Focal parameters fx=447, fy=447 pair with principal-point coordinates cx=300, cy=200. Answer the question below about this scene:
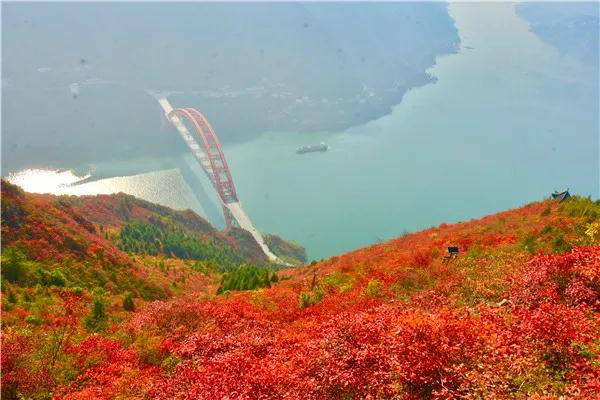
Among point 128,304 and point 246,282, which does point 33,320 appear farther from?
point 246,282

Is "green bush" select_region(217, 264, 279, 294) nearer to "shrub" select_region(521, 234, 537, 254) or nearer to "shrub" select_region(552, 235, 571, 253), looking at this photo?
"shrub" select_region(521, 234, 537, 254)

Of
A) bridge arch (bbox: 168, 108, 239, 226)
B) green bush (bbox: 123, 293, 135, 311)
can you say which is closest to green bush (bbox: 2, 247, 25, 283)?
green bush (bbox: 123, 293, 135, 311)

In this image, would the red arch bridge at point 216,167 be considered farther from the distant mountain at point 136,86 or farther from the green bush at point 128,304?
the green bush at point 128,304

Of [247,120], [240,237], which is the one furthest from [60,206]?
[247,120]

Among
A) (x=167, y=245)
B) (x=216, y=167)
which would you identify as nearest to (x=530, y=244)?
(x=167, y=245)

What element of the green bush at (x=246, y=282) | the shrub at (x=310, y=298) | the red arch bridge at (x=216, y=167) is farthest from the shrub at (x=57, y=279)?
the red arch bridge at (x=216, y=167)

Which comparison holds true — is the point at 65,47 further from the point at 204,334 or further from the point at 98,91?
the point at 204,334
